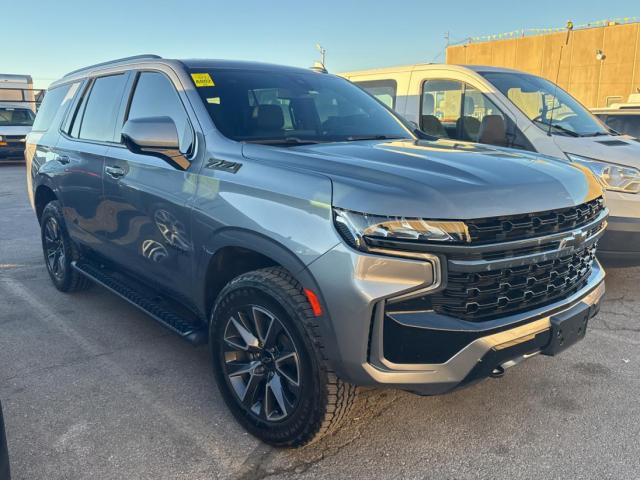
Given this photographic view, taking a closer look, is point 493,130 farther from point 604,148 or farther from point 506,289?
point 506,289

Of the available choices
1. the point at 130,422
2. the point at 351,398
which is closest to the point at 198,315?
the point at 130,422

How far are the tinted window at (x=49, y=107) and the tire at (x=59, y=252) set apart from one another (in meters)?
0.80

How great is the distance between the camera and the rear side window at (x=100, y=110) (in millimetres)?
4086

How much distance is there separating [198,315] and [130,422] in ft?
2.19

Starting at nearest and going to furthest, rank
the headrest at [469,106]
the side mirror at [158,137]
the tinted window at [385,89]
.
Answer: the side mirror at [158,137]
the headrest at [469,106]
the tinted window at [385,89]

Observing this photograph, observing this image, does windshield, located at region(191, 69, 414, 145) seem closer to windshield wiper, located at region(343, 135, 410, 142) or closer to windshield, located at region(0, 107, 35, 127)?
windshield wiper, located at region(343, 135, 410, 142)

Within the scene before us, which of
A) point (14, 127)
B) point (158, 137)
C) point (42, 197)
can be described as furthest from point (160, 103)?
point (14, 127)

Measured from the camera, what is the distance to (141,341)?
4102mm

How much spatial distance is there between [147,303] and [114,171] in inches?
35.1

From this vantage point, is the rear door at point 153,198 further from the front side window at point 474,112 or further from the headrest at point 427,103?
the headrest at point 427,103

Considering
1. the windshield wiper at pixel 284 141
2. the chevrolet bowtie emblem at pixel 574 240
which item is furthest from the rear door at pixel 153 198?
the chevrolet bowtie emblem at pixel 574 240

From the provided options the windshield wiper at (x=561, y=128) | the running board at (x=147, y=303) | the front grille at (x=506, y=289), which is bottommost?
the running board at (x=147, y=303)

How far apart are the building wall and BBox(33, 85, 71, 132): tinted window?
95.4ft

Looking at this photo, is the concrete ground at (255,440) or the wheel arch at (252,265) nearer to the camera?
the wheel arch at (252,265)
